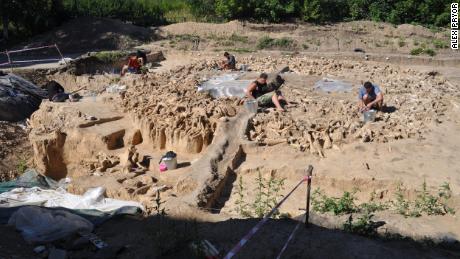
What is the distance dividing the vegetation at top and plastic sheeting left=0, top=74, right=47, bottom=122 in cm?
1017

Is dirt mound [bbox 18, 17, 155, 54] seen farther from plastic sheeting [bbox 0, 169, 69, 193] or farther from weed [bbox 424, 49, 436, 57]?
plastic sheeting [bbox 0, 169, 69, 193]

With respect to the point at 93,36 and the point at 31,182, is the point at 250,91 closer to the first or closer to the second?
the point at 31,182

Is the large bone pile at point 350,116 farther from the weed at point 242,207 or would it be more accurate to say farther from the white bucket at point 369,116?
the weed at point 242,207

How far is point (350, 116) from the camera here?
9484mm

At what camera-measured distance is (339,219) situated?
561 centimetres

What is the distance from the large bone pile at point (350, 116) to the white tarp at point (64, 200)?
Answer: 294cm

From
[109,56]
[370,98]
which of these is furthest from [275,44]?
[370,98]

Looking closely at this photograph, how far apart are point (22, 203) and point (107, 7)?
19.5m

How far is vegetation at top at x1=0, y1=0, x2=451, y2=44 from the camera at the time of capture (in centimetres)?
2381

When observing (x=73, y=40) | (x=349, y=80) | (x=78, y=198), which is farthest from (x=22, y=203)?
(x=73, y=40)

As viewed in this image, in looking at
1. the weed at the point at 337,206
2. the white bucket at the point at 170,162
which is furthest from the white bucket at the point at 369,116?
the white bucket at the point at 170,162

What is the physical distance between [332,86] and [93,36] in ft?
41.9

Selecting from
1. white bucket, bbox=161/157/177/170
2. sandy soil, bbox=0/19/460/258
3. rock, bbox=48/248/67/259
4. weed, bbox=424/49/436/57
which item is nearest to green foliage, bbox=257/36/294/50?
weed, bbox=424/49/436/57

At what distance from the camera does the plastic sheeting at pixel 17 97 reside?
1192cm
